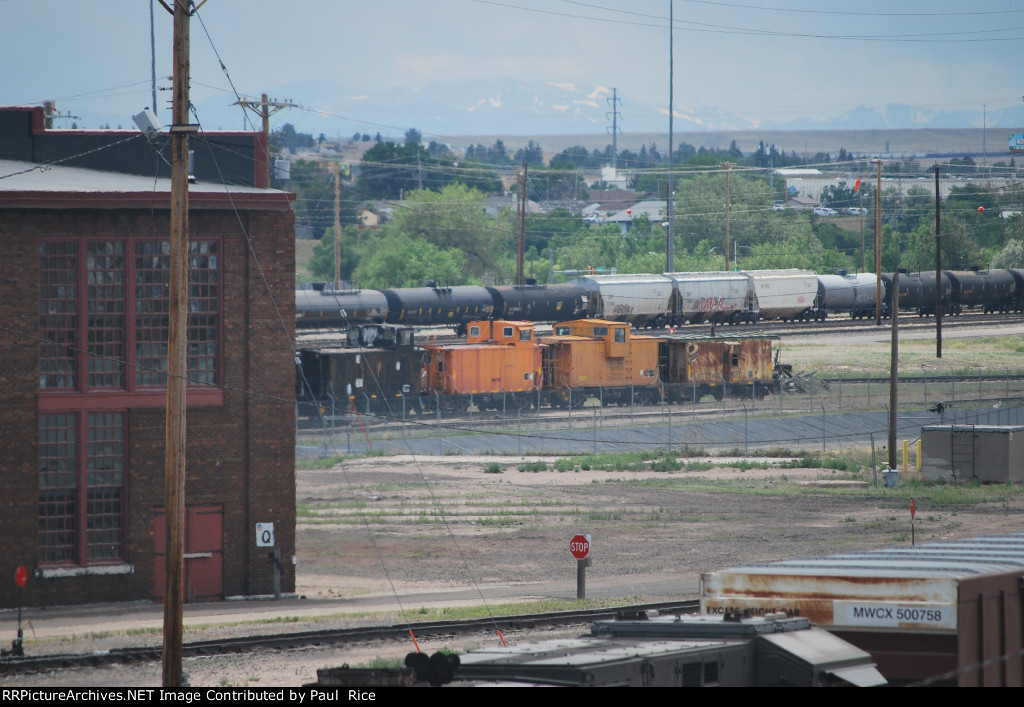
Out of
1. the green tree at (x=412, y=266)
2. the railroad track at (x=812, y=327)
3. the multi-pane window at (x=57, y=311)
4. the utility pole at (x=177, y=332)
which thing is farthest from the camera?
the green tree at (x=412, y=266)

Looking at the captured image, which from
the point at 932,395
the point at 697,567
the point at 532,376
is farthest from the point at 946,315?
the point at 697,567

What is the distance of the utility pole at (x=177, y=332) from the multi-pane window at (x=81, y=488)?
979cm

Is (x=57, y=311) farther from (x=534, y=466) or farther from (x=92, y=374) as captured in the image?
(x=534, y=466)

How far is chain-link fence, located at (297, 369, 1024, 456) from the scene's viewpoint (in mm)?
44906

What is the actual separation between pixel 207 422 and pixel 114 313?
297 cm

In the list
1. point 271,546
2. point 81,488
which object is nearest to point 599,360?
point 271,546

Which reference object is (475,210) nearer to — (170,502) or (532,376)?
(532,376)

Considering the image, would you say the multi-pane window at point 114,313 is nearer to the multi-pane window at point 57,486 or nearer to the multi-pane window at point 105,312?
the multi-pane window at point 105,312

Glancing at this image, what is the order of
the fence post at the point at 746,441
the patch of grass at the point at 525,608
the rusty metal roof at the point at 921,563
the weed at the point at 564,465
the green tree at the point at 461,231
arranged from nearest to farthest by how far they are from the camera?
the rusty metal roof at the point at 921,563 → the patch of grass at the point at 525,608 → the weed at the point at 564,465 → the fence post at the point at 746,441 → the green tree at the point at 461,231

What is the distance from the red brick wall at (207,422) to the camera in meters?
22.7

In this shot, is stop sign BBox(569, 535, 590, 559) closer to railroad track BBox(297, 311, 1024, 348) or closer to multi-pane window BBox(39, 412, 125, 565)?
multi-pane window BBox(39, 412, 125, 565)

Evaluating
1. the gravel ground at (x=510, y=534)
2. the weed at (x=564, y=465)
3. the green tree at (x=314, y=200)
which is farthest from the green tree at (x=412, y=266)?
the gravel ground at (x=510, y=534)

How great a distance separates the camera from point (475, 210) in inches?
5113

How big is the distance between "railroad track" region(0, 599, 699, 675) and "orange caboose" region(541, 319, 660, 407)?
3564 cm
